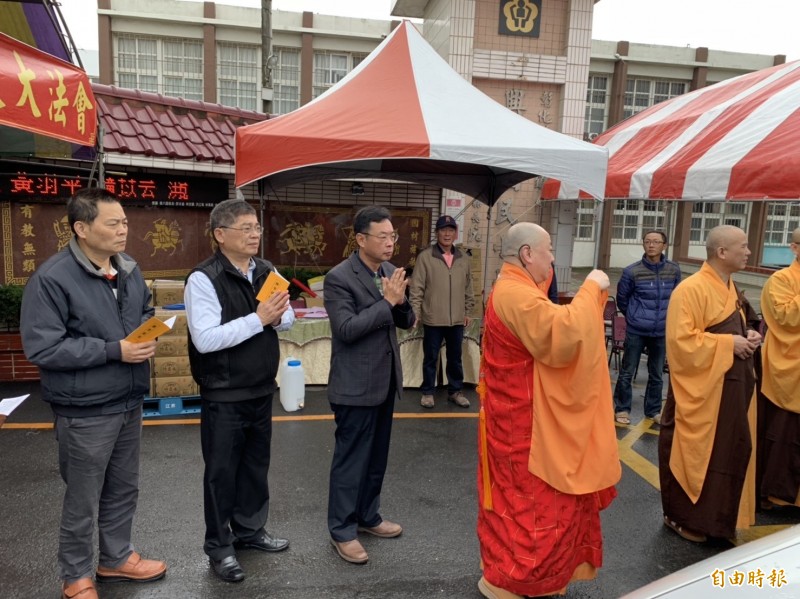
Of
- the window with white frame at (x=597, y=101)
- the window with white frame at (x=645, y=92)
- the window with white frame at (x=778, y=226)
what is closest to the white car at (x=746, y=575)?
the window with white frame at (x=597, y=101)

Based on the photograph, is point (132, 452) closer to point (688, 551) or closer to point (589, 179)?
point (688, 551)

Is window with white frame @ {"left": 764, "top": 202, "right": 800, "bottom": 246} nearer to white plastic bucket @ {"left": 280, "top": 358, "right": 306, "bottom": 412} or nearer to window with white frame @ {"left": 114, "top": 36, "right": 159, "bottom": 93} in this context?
white plastic bucket @ {"left": 280, "top": 358, "right": 306, "bottom": 412}

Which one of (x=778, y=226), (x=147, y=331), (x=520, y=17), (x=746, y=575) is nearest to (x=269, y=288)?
(x=147, y=331)

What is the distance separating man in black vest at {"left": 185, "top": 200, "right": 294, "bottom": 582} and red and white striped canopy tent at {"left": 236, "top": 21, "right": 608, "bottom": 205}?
6.30ft

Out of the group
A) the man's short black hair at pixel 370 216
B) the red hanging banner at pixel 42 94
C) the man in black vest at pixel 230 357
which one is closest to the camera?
the man in black vest at pixel 230 357

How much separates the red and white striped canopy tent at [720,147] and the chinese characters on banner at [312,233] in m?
2.41

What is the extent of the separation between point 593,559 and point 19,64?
12.9 ft

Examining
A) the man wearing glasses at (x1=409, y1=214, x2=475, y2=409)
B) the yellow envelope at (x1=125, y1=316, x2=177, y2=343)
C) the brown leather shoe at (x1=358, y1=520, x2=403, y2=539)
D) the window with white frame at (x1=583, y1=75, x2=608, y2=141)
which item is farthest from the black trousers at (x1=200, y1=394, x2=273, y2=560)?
the window with white frame at (x1=583, y1=75, x2=608, y2=141)

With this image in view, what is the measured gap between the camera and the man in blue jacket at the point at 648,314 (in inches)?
203

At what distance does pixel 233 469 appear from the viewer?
9.18 feet

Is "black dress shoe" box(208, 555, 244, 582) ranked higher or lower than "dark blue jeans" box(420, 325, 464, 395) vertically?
Answer: lower

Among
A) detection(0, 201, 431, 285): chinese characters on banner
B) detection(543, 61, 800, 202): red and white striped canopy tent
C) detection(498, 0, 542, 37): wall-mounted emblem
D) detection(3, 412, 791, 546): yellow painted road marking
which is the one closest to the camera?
detection(3, 412, 791, 546): yellow painted road marking

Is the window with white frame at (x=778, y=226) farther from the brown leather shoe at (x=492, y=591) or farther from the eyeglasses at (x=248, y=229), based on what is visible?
the eyeglasses at (x=248, y=229)

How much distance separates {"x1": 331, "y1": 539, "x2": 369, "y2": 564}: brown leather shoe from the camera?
2992 millimetres
